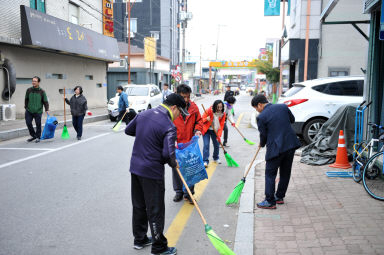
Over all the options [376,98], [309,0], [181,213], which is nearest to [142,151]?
[181,213]

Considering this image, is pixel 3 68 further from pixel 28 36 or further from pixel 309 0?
pixel 309 0

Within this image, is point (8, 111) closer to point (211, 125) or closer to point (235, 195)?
point (211, 125)

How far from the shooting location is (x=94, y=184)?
20.8 feet

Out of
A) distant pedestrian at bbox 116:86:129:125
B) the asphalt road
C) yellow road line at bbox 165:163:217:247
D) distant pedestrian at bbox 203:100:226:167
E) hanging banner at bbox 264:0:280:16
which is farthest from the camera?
hanging banner at bbox 264:0:280:16

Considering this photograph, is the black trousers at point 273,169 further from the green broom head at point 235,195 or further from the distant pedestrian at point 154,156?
the distant pedestrian at point 154,156

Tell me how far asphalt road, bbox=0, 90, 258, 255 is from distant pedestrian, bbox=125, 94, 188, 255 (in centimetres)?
48

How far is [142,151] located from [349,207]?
3.02 m

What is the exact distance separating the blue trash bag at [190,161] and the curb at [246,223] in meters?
0.76

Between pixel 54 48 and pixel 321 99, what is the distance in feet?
40.7

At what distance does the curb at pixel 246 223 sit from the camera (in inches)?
152

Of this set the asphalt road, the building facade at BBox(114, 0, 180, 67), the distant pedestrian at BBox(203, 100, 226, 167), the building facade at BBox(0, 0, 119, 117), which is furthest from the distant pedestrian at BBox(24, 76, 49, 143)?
the building facade at BBox(114, 0, 180, 67)

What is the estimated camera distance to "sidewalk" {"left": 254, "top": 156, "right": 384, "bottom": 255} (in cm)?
382

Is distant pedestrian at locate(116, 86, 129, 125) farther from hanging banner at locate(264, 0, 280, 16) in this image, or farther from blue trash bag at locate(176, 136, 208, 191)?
hanging banner at locate(264, 0, 280, 16)

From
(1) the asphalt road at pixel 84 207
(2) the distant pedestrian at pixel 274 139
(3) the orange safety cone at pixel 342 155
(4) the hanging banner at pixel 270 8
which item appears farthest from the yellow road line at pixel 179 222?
(4) the hanging banner at pixel 270 8
